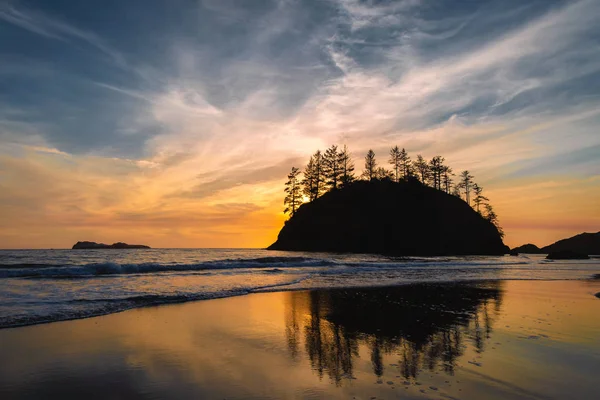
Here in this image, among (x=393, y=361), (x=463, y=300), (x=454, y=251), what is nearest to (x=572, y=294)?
(x=463, y=300)

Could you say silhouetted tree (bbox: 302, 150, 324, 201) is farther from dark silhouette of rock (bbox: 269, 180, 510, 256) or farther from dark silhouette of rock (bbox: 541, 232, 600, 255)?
dark silhouette of rock (bbox: 541, 232, 600, 255)

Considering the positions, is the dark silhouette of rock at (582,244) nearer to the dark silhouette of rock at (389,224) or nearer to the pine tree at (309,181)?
the dark silhouette of rock at (389,224)

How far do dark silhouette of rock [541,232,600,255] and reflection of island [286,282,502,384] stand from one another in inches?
4758

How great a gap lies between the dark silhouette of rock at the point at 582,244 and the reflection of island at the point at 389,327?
121 metres

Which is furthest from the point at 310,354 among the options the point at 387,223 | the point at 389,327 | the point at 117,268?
the point at 387,223

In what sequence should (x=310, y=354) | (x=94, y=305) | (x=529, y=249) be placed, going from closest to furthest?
(x=310, y=354), (x=94, y=305), (x=529, y=249)

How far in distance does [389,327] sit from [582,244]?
134 m

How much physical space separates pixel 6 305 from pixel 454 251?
79.6m

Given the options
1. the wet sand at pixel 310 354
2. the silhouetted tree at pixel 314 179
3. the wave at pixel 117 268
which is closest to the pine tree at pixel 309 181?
the silhouetted tree at pixel 314 179

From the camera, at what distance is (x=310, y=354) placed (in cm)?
721

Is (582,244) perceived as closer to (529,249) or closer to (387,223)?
(529,249)

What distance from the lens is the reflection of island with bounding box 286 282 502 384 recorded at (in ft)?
22.1

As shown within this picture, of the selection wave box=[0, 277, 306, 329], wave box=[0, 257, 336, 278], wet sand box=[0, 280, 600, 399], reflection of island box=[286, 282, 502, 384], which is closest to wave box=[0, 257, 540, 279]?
wave box=[0, 257, 336, 278]

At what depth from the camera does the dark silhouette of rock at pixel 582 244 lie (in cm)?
10906
